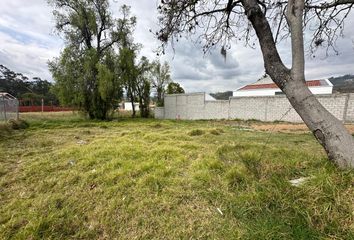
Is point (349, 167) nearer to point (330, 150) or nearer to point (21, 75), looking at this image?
point (330, 150)

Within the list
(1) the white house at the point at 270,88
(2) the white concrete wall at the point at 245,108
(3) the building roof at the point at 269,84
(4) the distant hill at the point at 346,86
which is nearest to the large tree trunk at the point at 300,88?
(2) the white concrete wall at the point at 245,108

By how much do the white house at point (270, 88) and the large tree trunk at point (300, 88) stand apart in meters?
21.3

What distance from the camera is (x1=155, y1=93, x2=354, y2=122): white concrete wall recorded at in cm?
1271

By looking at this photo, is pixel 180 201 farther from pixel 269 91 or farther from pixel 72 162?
pixel 269 91

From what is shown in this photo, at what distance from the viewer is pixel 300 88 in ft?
7.43

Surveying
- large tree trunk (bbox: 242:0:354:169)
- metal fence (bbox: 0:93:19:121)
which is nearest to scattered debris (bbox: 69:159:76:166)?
large tree trunk (bbox: 242:0:354:169)

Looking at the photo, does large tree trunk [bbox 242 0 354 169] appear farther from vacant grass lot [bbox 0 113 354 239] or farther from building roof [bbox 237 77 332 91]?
building roof [bbox 237 77 332 91]

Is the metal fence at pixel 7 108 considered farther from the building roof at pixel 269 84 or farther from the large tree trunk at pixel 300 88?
the building roof at pixel 269 84

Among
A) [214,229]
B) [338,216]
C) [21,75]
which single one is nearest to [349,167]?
[338,216]

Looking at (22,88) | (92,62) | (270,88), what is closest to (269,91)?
(270,88)

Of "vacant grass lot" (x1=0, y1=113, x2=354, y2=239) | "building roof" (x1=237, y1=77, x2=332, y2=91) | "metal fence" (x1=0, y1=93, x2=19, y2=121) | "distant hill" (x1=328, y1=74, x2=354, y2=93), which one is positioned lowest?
"vacant grass lot" (x1=0, y1=113, x2=354, y2=239)

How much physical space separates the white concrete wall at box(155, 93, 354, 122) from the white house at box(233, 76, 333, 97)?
705cm

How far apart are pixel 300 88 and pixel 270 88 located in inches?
1040

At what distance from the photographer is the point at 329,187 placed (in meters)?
1.85
